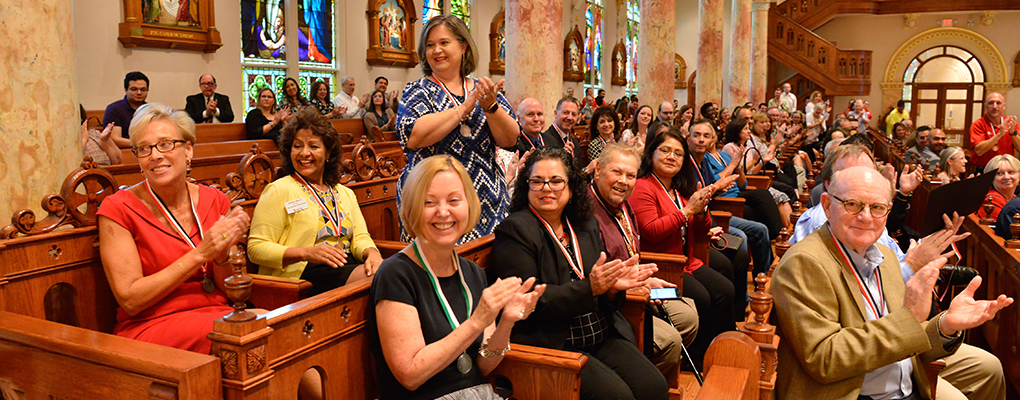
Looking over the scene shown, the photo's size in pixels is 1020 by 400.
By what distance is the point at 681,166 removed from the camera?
415 cm

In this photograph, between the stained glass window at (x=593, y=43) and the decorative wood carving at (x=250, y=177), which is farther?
the stained glass window at (x=593, y=43)

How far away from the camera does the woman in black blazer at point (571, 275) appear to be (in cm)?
242

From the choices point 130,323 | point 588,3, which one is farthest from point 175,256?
point 588,3

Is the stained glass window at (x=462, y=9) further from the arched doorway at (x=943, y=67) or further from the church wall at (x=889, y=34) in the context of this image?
the arched doorway at (x=943, y=67)

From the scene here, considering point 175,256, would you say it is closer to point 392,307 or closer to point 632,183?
point 392,307

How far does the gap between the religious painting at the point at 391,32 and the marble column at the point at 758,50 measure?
26.3 feet

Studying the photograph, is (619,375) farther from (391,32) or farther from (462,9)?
(462,9)

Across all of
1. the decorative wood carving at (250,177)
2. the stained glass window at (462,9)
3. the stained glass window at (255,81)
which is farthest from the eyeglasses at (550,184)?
the stained glass window at (462,9)

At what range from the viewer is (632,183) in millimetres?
3275

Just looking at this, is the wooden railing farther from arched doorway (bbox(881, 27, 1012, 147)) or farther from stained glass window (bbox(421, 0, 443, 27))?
stained glass window (bbox(421, 0, 443, 27))

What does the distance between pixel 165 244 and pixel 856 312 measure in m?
2.17

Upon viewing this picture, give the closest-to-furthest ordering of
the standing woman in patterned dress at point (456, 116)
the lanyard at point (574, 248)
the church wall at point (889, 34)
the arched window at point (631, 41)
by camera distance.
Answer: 1. the lanyard at point (574, 248)
2. the standing woman in patterned dress at point (456, 116)
3. the church wall at point (889, 34)
4. the arched window at point (631, 41)

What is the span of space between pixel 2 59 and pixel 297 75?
8.14m

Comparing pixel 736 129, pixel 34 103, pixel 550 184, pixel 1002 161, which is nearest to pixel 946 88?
pixel 736 129
